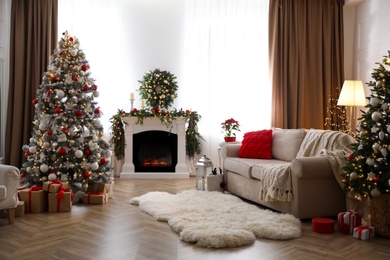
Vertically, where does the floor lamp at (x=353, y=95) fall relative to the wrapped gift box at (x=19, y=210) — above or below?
above

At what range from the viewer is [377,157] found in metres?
4.01

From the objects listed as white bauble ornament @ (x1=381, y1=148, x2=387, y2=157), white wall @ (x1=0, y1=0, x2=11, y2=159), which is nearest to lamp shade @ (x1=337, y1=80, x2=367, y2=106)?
white bauble ornament @ (x1=381, y1=148, x2=387, y2=157)

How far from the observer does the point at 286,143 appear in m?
5.66

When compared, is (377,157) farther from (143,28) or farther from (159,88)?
(143,28)

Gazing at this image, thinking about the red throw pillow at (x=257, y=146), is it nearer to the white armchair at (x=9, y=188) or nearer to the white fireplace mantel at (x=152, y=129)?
the white fireplace mantel at (x=152, y=129)

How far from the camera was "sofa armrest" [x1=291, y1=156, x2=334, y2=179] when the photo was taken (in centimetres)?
433

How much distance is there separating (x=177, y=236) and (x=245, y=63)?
15.1ft

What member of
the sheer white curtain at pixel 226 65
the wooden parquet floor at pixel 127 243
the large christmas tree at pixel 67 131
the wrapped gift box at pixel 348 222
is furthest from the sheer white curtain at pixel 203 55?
the wrapped gift box at pixel 348 222

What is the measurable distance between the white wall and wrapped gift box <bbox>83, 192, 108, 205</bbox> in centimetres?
296

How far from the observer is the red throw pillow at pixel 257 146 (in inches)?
230

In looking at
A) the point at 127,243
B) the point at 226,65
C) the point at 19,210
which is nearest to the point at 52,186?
the point at 19,210

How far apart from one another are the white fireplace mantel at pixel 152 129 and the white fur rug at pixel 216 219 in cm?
185

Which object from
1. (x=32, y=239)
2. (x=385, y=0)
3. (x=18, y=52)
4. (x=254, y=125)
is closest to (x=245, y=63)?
(x=254, y=125)

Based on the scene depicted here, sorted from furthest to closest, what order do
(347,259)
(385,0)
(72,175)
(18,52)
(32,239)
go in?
(18,52), (385,0), (72,175), (32,239), (347,259)
